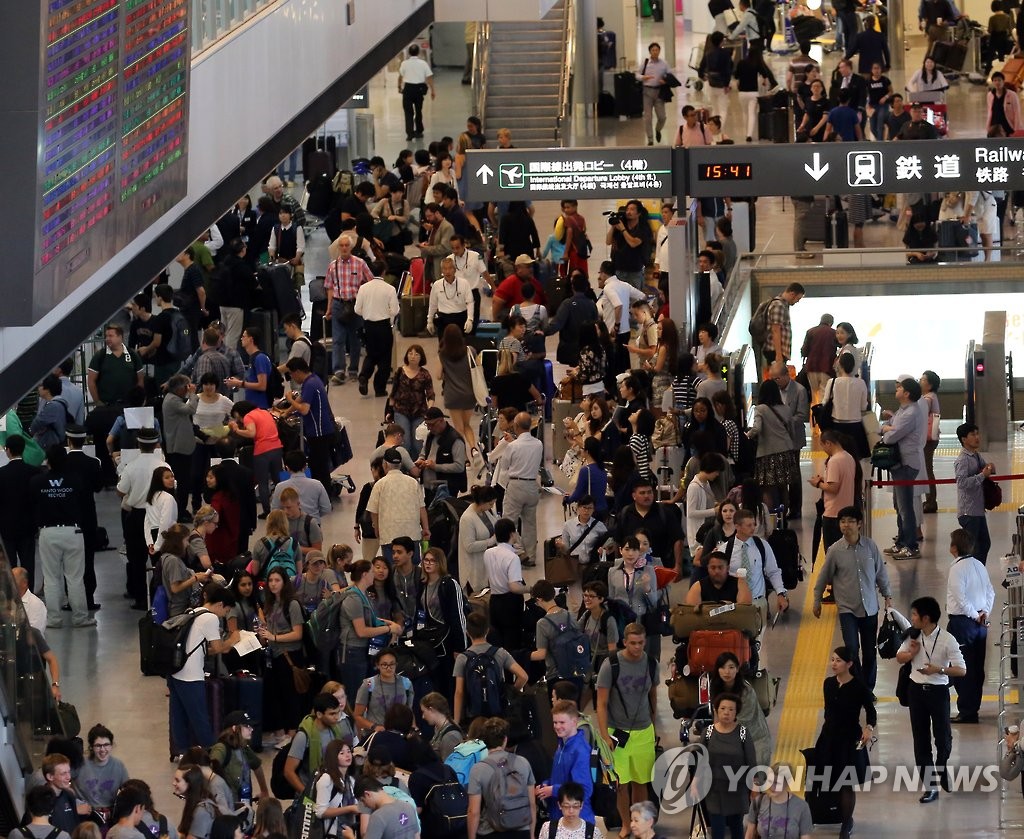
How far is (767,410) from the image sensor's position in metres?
16.1

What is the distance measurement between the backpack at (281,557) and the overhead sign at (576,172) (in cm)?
653

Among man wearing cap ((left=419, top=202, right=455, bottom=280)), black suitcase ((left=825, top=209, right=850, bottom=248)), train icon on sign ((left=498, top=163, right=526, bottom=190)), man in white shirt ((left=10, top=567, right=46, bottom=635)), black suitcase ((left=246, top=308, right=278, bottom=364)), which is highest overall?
train icon on sign ((left=498, top=163, right=526, bottom=190))

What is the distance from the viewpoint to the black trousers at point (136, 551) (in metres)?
15.3

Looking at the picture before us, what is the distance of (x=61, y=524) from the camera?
14766 millimetres

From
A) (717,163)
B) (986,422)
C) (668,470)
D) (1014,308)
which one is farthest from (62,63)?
(1014,308)

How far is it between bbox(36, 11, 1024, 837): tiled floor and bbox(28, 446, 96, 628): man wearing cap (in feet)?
1.25

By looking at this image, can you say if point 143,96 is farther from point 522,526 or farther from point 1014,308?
point 1014,308

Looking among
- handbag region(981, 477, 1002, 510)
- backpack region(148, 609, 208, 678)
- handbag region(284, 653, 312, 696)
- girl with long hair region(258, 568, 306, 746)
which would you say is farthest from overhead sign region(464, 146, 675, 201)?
backpack region(148, 609, 208, 678)

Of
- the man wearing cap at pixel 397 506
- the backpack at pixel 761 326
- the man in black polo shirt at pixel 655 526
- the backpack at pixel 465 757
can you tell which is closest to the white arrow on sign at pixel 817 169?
the backpack at pixel 761 326

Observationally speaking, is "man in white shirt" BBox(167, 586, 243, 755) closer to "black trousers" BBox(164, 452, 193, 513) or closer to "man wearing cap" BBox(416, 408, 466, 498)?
"man wearing cap" BBox(416, 408, 466, 498)

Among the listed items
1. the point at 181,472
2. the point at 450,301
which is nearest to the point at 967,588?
the point at 181,472

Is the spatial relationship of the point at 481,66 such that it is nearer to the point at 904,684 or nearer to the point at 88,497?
the point at 88,497

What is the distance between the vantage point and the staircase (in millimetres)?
33188
